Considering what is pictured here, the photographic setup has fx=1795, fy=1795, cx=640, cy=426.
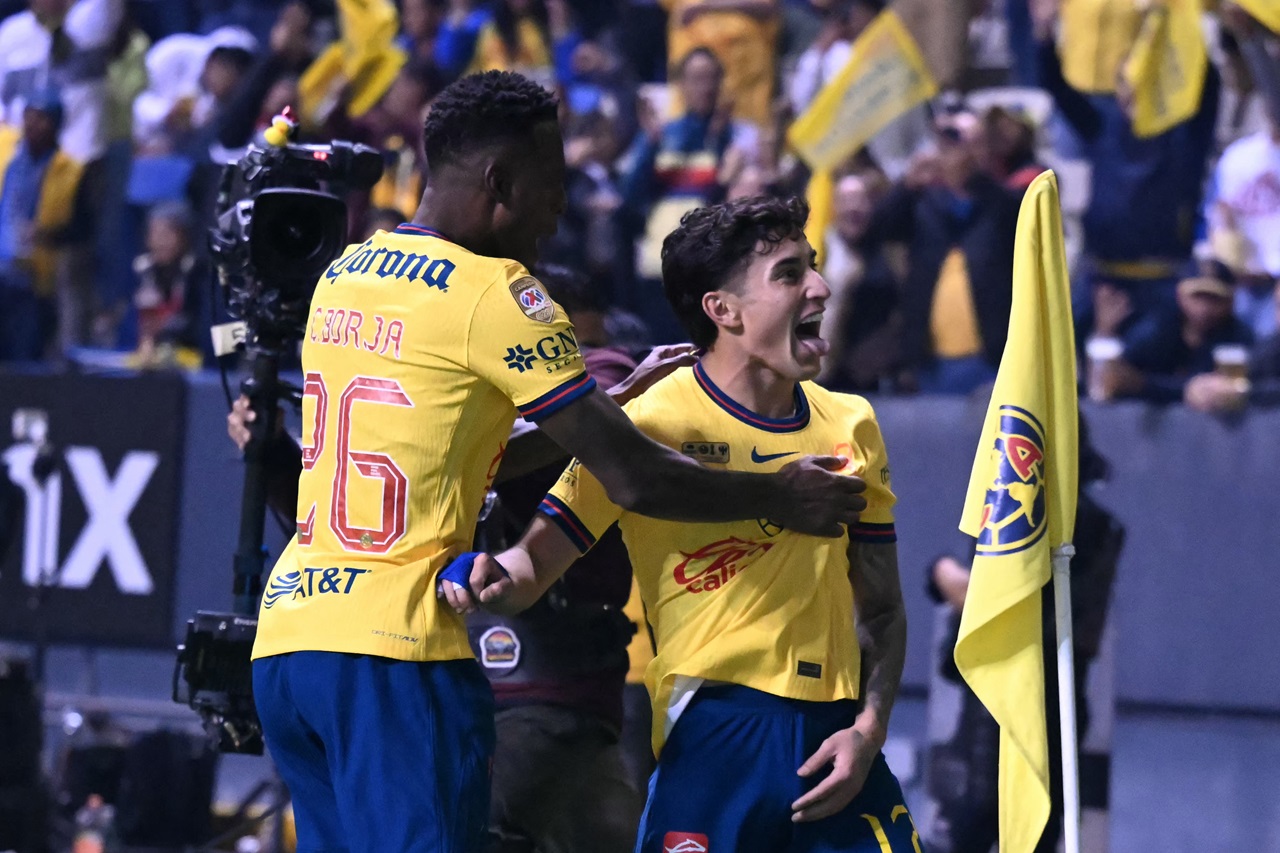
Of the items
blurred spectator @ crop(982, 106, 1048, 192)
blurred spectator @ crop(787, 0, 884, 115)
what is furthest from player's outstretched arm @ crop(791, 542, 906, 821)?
blurred spectator @ crop(787, 0, 884, 115)

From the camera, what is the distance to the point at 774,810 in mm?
3346

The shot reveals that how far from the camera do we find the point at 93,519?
9117 millimetres

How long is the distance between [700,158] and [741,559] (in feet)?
20.5

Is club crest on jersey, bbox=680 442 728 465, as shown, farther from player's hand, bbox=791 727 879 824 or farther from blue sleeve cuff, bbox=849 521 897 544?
player's hand, bbox=791 727 879 824

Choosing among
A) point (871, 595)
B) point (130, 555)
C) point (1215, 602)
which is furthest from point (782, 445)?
point (130, 555)

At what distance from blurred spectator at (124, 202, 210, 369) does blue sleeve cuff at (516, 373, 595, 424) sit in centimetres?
676

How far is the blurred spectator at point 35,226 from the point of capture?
1072 centimetres

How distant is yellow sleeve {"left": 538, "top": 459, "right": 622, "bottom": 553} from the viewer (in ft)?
11.5

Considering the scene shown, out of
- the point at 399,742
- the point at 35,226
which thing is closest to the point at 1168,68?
the point at 399,742

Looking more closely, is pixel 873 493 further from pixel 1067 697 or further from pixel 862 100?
pixel 862 100

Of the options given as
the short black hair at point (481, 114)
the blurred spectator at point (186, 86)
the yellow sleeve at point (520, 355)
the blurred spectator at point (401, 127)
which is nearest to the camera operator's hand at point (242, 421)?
the short black hair at point (481, 114)

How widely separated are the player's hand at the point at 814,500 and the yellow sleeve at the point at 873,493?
189 mm

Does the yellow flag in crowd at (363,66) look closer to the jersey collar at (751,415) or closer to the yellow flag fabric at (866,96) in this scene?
the yellow flag fabric at (866,96)

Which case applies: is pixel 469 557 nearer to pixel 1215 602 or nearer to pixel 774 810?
pixel 774 810
